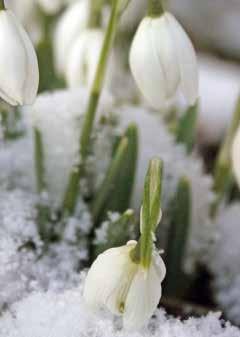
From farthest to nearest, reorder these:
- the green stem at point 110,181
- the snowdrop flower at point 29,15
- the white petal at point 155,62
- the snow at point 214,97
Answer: the snow at point 214,97 → the snowdrop flower at point 29,15 → the green stem at point 110,181 → the white petal at point 155,62

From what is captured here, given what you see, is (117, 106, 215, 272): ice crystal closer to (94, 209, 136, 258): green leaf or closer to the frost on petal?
(94, 209, 136, 258): green leaf

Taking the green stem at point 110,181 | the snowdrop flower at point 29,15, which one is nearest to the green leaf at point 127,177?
the green stem at point 110,181

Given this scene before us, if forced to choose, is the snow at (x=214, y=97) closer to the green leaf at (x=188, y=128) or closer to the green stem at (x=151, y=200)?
the green leaf at (x=188, y=128)

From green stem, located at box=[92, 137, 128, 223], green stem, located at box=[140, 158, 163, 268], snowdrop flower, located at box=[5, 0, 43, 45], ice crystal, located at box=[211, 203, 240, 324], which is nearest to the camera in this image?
green stem, located at box=[140, 158, 163, 268]

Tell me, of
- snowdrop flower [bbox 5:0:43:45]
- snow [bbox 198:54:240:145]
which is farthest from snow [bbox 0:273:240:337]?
snow [bbox 198:54:240:145]

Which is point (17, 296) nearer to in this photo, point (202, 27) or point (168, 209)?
point (168, 209)

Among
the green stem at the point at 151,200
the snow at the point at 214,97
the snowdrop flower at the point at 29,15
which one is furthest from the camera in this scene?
the snow at the point at 214,97

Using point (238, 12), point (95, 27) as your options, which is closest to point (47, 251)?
point (95, 27)
